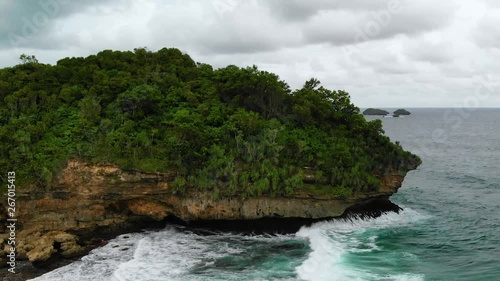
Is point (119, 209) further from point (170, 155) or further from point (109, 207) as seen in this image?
point (170, 155)

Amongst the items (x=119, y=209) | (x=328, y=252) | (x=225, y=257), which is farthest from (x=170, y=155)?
(x=328, y=252)

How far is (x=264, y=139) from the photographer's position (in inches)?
1201

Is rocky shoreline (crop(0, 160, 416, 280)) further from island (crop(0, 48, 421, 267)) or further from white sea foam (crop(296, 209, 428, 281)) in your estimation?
white sea foam (crop(296, 209, 428, 281))

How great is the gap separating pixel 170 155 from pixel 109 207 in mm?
5734

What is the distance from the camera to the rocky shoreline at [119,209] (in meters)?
26.8

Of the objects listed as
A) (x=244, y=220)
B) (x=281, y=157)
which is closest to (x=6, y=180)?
(x=244, y=220)

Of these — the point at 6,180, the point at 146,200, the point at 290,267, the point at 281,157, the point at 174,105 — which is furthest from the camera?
the point at 174,105

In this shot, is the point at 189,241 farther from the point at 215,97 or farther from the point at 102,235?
the point at 215,97

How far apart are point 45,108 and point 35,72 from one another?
4.46 meters

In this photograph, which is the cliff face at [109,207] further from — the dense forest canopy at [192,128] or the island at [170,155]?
the dense forest canopy at [192,128]

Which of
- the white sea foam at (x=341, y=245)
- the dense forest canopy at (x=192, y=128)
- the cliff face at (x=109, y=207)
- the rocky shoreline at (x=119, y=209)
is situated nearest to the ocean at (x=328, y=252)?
the white sea foam at (x=341, y=245)

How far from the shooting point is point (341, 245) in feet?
88.1

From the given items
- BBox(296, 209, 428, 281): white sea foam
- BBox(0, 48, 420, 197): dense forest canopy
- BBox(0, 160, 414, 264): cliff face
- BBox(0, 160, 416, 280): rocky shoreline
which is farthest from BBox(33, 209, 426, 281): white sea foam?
BBox(0, 48, 420, 197): dense forest canopy

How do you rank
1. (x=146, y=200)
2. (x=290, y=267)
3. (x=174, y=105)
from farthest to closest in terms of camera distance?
1. (x=174, y=105)
2. (x=146, y=200)
3. (x=290, y=267)
